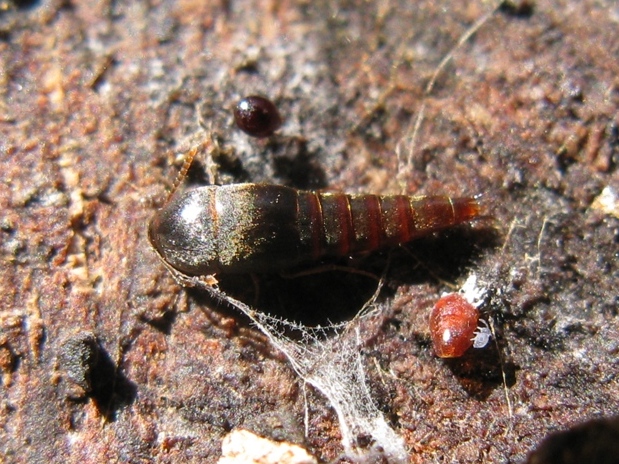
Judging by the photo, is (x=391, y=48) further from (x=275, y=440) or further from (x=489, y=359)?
(x=275, y=440)

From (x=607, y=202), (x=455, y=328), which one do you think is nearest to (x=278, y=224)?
(x=455, y=328)

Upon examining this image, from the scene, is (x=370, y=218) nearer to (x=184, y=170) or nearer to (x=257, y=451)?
(x=184, y=170)

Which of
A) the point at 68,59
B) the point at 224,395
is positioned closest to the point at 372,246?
the point at 224,395

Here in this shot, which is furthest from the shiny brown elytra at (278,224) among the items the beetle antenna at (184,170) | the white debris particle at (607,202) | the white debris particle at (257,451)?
the white debris particle at (257,451)

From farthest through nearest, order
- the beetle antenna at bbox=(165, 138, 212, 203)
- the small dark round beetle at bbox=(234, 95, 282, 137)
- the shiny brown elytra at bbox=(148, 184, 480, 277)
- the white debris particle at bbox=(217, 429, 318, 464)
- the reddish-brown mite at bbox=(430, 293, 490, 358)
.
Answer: the small dark round beetle at bbox=(234, 95, 282, 137)
the beetle antenna at bbox=(165, 138, 212, 203)
the shiny brown elytra at bbox=(148, 184, 480, 277)
the reddish-brown mite at bbox=(430, 293, 490, 358)
the white debris particle at bbox=(217, 429, 318, 464)

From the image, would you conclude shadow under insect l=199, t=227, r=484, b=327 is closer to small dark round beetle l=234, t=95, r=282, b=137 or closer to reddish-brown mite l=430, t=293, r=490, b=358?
reddish-brown mite l=430, t=293, r=490, b=358

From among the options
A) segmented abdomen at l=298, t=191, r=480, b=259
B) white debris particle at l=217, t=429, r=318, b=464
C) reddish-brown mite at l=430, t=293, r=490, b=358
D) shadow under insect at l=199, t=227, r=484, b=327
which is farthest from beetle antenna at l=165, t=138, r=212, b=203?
reddish-brown mite at l=430, t=293, r=490, b=358
